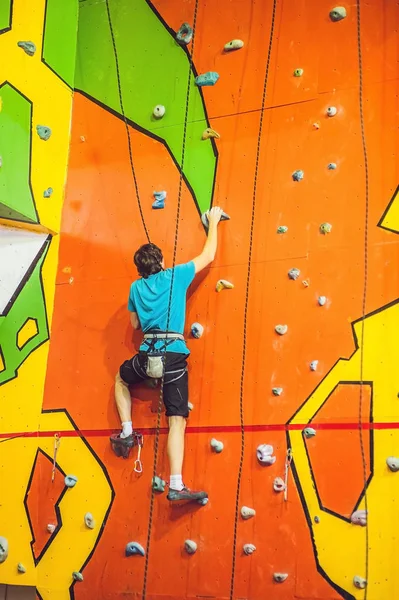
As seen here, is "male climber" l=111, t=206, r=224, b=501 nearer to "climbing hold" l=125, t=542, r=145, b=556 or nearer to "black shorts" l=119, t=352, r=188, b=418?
"black shorts" l=119, t=352, r=188, b=418

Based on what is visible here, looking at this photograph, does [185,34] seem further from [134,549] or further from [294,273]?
[134,549]

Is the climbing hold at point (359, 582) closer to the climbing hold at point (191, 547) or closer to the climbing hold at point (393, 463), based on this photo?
the climbing hold at point (393, 463)

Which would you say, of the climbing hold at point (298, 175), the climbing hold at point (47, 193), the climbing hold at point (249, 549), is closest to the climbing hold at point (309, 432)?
the climbing hold at point (249, 549)

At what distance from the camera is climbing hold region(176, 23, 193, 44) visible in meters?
3.78

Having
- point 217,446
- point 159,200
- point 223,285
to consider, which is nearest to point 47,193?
point 159,200

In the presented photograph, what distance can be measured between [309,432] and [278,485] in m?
0.27

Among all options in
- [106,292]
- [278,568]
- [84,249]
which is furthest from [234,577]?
[84,249]

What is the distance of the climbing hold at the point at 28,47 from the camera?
385 cm

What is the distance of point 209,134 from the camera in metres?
3.60

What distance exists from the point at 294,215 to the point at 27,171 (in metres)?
1.49

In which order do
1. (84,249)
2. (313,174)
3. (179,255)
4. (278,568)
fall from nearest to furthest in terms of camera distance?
(278,568) → (313,174) → (179,255) → (84,249)

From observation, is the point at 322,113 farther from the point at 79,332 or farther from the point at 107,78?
the point at 79,332

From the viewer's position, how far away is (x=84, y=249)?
151 inches

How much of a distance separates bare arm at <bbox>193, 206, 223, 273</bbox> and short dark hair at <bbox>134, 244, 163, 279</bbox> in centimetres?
18
